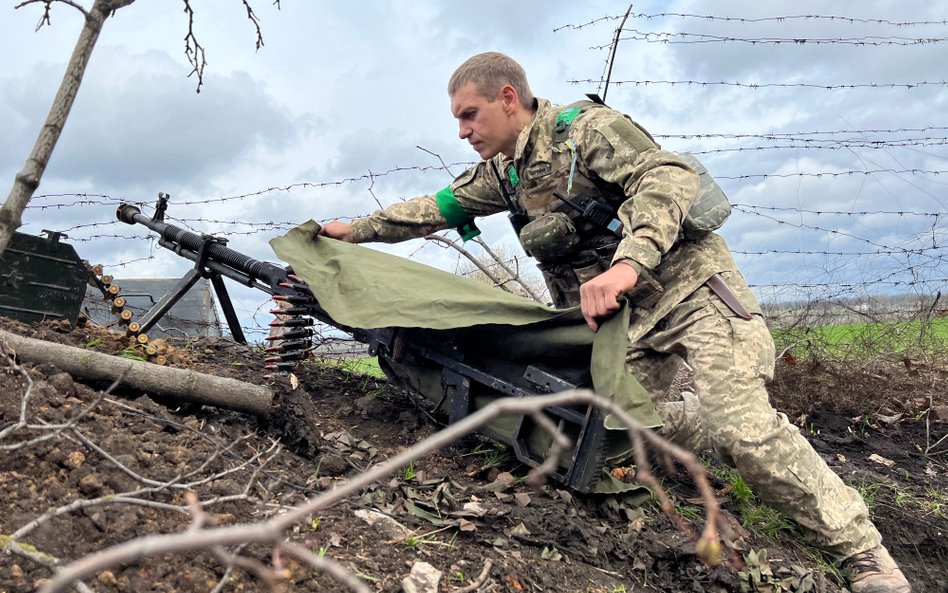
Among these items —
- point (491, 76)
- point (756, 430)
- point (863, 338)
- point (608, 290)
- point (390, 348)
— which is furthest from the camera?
point (863, 338)

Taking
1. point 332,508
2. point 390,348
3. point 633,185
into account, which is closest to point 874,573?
point 633,185

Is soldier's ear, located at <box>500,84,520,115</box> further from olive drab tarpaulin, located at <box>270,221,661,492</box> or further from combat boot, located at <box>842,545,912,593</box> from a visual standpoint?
combat boot, located at <box>842,545,912,593</box>

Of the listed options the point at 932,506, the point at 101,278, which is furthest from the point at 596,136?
the point at 101,278

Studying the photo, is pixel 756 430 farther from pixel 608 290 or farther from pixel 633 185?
pixel 633 185

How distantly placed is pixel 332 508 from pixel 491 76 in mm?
2195

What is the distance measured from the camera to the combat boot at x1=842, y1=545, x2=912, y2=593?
328 centimetres

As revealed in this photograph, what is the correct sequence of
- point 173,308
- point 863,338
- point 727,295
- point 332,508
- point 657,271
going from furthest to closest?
point 173,308 < point 863,338 < point 657,271 < point 727,295 < point 332,508

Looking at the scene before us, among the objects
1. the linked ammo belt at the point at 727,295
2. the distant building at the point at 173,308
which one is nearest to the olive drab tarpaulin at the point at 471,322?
the linked ammo belt at the point at 727,295

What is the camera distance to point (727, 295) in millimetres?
3500

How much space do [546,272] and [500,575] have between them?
1.80 meters

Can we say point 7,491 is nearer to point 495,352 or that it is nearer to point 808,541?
point 495,352

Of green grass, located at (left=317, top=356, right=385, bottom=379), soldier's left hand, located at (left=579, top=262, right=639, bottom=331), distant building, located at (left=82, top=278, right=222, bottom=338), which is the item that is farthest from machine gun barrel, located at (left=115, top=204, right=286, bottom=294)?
distant building, located at (left=82, top=278, right=222, bottom=338)

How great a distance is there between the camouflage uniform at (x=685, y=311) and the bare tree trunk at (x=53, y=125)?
2029mm

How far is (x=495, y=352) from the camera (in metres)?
3.71
